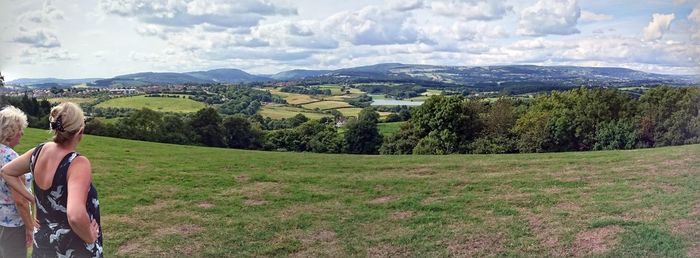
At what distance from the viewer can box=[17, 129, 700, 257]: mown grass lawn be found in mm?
7465

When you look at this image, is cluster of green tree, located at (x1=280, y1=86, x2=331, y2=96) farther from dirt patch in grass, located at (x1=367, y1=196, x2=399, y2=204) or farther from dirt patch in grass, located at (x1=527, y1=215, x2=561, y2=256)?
dirt patch in grass, located at (x1=527, y1=215, x2=561, y2=256)

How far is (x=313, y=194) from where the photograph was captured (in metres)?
11.2

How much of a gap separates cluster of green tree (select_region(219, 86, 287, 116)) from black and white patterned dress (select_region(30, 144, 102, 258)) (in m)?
21.3

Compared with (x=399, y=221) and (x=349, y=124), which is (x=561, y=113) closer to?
(x=349, y=124)

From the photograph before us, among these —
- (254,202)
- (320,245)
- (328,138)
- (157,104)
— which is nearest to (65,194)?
(320,245)

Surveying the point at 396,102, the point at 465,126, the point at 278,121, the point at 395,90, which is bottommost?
the point at 465,126

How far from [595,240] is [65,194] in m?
6.89

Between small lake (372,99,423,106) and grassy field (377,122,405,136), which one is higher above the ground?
small lake (372,99,423,106)

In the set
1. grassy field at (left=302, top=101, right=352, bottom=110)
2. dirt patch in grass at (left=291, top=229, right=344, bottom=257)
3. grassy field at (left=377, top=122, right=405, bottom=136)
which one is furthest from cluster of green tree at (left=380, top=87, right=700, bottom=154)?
dirt patch in grass at (left=291, top=229, right=344, bottom=257)

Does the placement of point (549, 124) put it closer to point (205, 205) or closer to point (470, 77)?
point (470, 77)

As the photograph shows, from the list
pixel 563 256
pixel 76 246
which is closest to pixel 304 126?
pixel 563 256

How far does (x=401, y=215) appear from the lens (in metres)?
9.32

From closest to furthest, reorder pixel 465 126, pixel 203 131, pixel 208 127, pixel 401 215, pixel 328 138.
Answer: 1. pixel 401 215
2. pixel 203 131
3. pixel 208 127
4. pixel 328 138
5. pixel 465 126

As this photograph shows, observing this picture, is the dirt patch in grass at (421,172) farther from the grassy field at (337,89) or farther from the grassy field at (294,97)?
the grassy field at (337,89)
